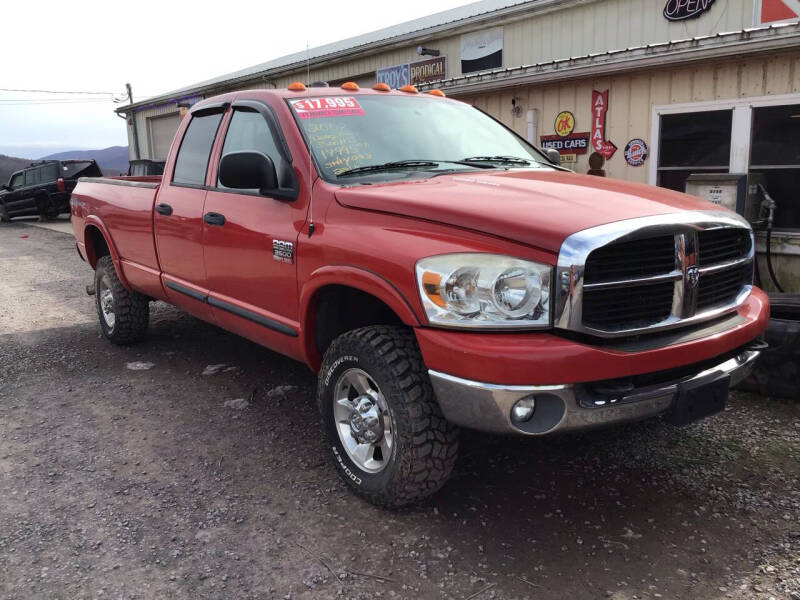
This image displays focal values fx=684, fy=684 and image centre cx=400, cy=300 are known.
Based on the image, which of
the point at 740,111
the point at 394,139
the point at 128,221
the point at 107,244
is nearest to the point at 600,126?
the point at 740,111

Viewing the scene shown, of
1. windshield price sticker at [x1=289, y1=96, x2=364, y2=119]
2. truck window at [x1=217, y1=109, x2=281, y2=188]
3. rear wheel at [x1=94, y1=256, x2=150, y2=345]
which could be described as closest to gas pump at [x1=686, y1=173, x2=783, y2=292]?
windshield price sticker at [x1=289, y1=96, x2=364, y2=119]

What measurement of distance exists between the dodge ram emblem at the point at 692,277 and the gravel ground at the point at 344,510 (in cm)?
104

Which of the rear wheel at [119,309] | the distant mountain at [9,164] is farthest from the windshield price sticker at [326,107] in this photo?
the distant mountain at [9,164]

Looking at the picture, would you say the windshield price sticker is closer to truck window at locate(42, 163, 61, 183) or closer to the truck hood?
the truck hood

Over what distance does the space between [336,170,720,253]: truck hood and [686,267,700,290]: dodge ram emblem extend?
25cm

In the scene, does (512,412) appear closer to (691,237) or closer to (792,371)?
(691,237)

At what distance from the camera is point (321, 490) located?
3244 mm

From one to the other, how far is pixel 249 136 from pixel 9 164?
37.1 m

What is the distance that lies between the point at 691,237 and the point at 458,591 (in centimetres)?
163

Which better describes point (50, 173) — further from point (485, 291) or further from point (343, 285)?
point (485, 291)

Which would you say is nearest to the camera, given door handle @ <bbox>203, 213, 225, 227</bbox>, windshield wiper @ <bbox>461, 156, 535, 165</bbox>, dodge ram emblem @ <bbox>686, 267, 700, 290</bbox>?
dodge ram emblem @ <bbox>686, 267, 700, 290</bbox>

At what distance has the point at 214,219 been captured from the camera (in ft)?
13.0

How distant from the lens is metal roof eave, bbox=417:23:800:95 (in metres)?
6.29

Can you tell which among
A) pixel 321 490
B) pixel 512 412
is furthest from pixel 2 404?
pixel 512 412
